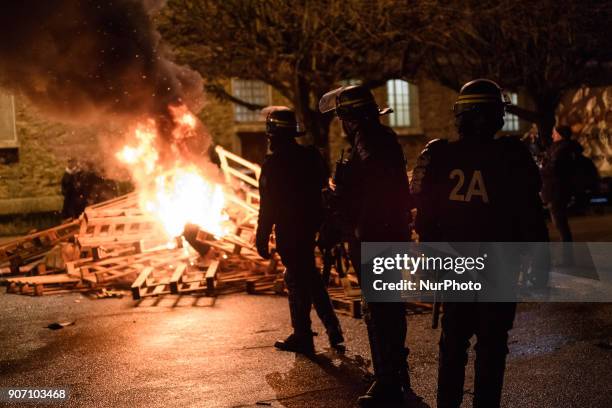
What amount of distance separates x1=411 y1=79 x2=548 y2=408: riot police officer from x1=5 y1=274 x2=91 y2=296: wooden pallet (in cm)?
632

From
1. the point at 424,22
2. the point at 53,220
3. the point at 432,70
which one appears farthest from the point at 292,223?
the point at 53,220

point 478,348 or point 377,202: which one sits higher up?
point 377,202

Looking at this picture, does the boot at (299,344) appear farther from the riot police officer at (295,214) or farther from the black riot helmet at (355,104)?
the black riot helmet at (355,104)

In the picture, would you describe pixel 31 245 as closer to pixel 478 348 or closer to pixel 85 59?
pixel 85 59

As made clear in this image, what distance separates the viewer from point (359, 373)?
15.8 feet

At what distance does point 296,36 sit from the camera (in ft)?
44.5

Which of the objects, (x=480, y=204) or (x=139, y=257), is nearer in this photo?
(x=480, y=204)

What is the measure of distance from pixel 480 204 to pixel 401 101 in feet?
70.2

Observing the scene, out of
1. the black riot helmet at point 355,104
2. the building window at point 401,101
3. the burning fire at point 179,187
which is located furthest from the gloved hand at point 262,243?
the building window at point 401,101

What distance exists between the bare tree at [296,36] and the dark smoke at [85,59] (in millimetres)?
3319

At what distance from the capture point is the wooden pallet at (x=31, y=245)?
33.3 ft

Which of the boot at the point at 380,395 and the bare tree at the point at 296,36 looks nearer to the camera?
the boot at the point at 380,395

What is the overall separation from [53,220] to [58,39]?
10.0 metres

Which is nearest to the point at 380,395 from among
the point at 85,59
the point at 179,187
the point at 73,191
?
the point at 179,187
